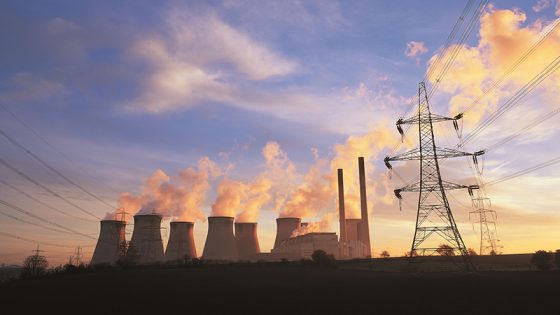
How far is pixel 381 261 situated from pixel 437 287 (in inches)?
1432

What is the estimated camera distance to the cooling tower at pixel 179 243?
68438 millimetres

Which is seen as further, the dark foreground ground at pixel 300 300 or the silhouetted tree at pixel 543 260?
the silhouetted tree at pixel 543 260

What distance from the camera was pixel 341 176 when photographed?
77625 millimetres

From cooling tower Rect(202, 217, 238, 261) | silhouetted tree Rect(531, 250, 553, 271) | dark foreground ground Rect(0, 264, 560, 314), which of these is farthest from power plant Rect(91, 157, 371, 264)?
dark foreground ground Rect(0, 264, 560, 314)

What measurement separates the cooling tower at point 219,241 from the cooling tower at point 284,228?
13.9 meters

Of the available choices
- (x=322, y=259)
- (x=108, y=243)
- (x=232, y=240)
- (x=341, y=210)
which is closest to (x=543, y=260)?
(x=322, y=259)

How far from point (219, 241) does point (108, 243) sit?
1586 cm

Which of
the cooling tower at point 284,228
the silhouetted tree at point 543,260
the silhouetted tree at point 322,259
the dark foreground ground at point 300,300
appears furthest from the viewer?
the cooling tower at point 284,228

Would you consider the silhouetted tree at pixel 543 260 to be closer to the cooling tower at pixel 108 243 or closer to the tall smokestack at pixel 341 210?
the tall smokestack at pixel 341 210

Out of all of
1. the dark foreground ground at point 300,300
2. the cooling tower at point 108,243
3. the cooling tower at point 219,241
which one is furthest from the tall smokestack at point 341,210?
the dark foreground ground at point 300,300

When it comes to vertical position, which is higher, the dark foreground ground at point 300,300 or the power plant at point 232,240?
the power plant at point 232,240

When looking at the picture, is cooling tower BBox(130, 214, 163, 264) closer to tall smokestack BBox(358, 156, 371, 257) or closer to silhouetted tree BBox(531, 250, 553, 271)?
tall smokestack BBox(358, 156, 371, 257)

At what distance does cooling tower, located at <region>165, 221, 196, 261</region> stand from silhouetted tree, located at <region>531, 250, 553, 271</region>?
4633cm

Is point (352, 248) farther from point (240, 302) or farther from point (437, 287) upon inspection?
point (240, 302)
